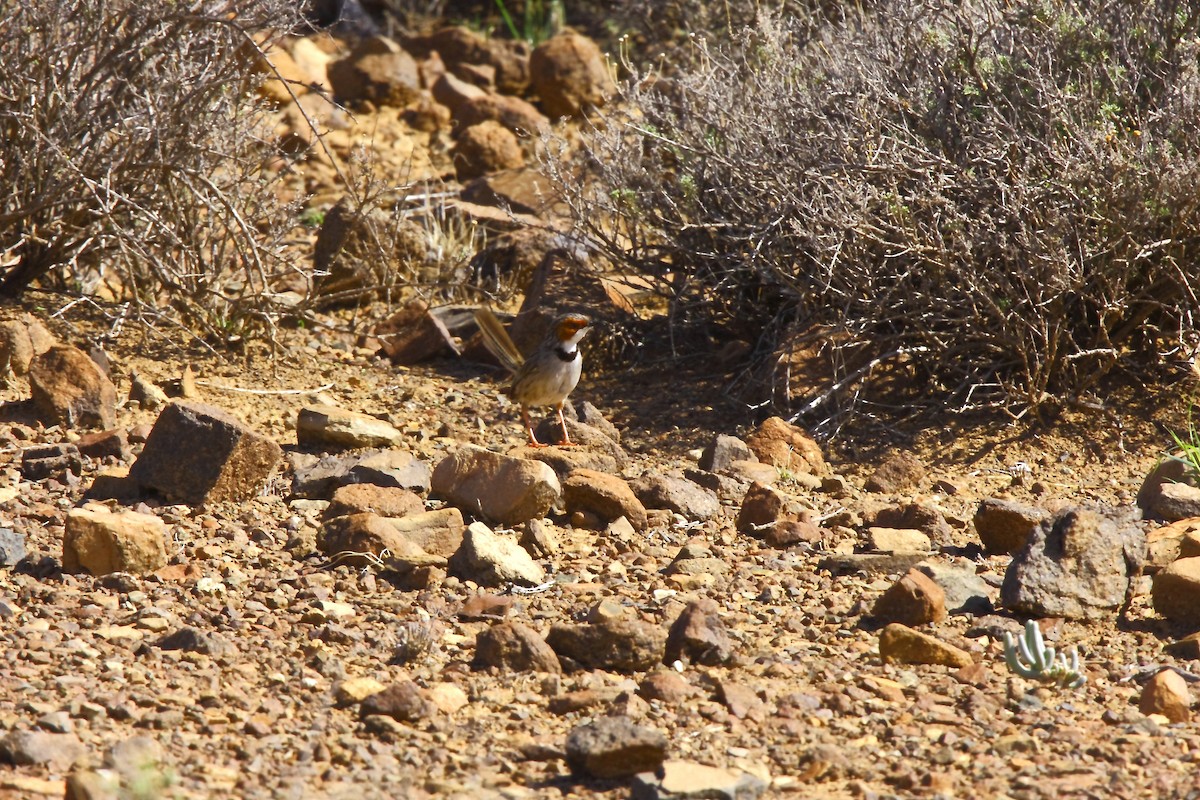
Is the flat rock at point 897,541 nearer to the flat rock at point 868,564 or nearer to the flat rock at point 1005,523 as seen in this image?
the flat rock at point 868,564

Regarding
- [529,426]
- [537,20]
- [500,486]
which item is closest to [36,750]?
[500,486]

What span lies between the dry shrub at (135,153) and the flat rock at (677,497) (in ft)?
7.21

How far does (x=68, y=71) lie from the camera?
20.7 ft

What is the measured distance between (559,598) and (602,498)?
0.73m

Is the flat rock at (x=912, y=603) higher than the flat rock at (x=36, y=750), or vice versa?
the flat rock at (x=912, y=603)

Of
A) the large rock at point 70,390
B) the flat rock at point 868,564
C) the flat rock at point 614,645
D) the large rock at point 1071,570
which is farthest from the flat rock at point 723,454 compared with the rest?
the large rock at point 70,390

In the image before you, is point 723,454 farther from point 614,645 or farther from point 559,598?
point 614,645

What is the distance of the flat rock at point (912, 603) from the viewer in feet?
14.3

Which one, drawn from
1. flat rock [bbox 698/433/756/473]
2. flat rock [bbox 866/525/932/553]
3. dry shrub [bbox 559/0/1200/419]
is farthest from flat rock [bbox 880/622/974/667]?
dry shrub [bbox 559/0/1200/419]

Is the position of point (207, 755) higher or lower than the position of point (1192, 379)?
lower

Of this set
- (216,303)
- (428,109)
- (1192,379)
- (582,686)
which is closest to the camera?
(582,686)

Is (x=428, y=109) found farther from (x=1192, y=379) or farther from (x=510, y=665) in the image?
(x=510, y=665)

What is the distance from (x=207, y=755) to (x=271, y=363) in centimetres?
358

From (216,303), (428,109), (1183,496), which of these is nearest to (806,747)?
(1183,496)
